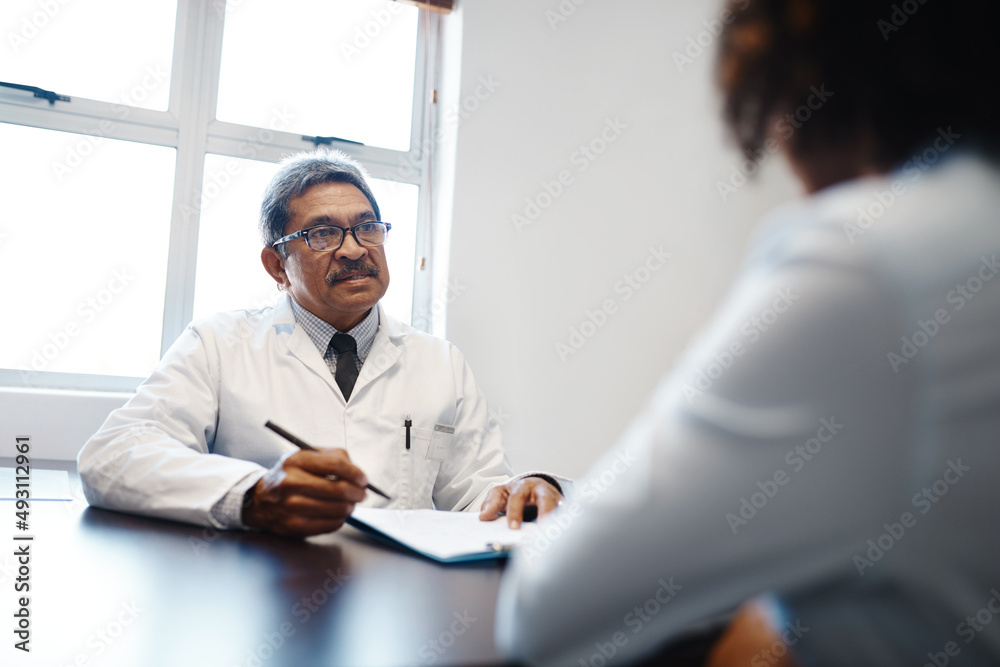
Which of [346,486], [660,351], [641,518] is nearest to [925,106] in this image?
[641,518]

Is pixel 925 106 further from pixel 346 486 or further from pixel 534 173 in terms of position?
pixel 534 173

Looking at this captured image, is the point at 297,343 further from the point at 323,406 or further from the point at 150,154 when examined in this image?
the point at 150,154

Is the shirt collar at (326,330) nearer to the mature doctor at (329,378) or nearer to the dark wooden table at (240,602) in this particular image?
the mature doctor at (329,378)

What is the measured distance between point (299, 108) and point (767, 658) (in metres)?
2.55

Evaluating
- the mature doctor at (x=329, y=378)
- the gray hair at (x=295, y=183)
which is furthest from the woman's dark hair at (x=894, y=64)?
the gray hair at (x=295, y=183)

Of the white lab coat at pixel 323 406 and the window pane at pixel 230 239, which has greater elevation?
the window pane at pixel 230 239

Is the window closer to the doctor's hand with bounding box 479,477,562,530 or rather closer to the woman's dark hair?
the doctor's hand with bounding box 479,477,562,530

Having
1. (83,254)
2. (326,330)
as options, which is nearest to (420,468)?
(326,330)

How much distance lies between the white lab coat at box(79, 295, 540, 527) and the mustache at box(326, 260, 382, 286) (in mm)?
159

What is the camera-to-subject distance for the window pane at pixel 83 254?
7.34 feet

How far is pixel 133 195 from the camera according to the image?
2.38m

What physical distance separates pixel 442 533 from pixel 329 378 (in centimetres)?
77

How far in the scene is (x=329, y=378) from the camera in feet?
5.23

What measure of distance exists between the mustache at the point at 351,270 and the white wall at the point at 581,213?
2.50ft
